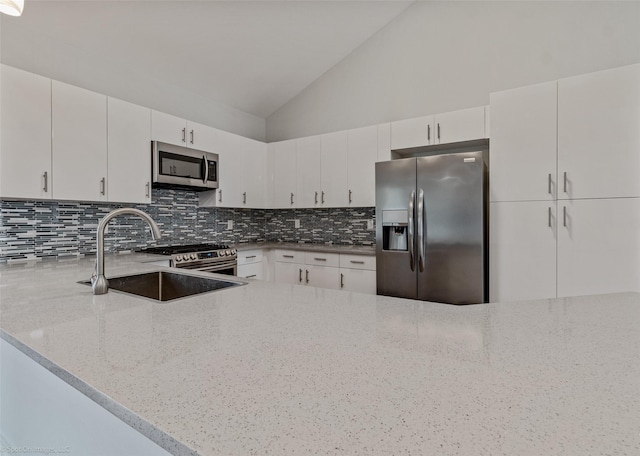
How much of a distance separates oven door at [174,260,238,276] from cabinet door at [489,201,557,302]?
2318 millimetres

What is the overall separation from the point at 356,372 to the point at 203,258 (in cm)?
261

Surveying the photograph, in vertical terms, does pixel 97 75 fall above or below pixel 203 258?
above

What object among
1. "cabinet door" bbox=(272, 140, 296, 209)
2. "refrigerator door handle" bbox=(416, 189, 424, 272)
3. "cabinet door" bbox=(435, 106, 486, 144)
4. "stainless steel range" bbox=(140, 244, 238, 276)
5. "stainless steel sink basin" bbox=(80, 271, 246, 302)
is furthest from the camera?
"cabinet door" bbox=(272, 140, 296, 209)

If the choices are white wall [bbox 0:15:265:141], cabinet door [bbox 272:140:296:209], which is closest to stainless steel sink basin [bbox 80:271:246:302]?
white wall [bbox 0:15:265:141]

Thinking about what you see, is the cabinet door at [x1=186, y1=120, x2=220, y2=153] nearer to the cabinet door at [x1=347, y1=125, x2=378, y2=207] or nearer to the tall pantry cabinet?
the cabinet door at [x1=347, y1=125, x2=378, y2=207]

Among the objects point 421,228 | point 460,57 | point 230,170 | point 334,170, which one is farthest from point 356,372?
point 460,57

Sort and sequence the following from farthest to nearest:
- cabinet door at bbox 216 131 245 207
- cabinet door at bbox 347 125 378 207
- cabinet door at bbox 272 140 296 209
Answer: cabinet door at bbox 272 140 296 209 < cabinet door at bbox 216 131 245 207 < cabinet door at bbox 347 125 378 207

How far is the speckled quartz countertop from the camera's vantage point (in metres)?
0.44

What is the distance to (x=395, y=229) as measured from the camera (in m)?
2.88

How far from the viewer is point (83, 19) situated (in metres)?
2.52

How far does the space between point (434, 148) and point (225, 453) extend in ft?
10.9

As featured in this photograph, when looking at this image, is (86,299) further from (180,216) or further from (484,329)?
A: (180,216)

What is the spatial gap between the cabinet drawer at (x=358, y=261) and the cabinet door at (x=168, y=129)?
1.93m

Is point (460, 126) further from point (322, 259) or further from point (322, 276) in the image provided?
point (322, 276)
